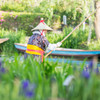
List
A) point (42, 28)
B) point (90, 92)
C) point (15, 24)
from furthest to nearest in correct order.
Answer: point (15, 24), point (42, 28), point (90, 92)

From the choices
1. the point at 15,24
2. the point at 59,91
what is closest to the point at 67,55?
the point at 59,91

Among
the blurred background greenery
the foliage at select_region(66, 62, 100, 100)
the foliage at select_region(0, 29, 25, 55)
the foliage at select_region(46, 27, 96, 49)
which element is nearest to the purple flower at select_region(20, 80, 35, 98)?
the blurred background greenery

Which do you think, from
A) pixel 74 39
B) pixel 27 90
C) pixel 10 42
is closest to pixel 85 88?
pixel 27 90

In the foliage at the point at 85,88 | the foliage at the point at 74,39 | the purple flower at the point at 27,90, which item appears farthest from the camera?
the foliage at the point at 74,39

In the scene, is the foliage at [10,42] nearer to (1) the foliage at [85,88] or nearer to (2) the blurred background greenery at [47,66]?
(2) the blurred background greenery at [47,66]

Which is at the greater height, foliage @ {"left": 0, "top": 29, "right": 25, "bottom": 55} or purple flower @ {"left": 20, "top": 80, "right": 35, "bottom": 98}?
purple flower @ {"left": 20, "top": 80, "right": 35, "bottom": 98}

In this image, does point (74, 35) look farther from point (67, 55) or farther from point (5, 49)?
point (5, 49)

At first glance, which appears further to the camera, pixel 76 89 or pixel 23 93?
pixel 76 89

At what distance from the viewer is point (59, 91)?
199 centimetres

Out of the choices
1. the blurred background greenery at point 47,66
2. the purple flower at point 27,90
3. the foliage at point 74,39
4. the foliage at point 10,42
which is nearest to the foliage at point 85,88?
the blurred background greenery at point 47,66

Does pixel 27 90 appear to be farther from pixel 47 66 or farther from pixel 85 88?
pixel 47 66

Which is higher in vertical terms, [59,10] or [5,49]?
[59,10]

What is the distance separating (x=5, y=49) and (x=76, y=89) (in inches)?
364

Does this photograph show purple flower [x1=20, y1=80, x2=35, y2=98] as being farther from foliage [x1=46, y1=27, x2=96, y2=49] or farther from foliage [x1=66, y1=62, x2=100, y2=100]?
foliage [x1=46, y1=27, x2=96, y2=49]
